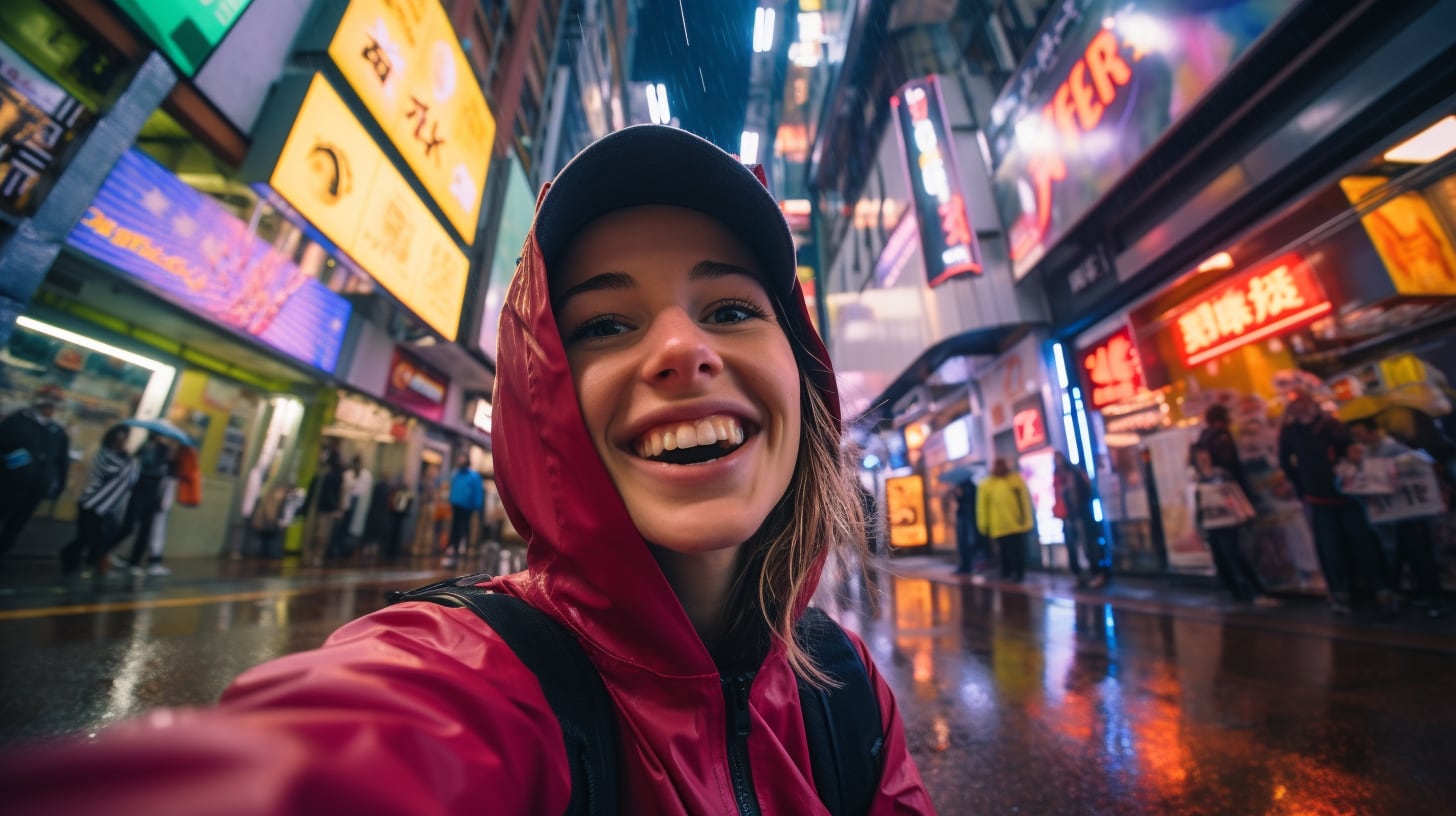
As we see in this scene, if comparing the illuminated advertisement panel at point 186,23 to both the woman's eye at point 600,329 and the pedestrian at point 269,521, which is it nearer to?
the pedestrian at point 269,521

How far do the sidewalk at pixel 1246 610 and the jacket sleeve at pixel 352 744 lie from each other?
192cm

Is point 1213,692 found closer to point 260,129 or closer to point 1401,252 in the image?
point 1401,252

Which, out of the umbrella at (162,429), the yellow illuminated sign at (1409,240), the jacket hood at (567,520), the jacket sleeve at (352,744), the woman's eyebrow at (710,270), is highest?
the yellow illuminated sign at (1409,240)

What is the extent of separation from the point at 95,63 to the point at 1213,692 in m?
10.0

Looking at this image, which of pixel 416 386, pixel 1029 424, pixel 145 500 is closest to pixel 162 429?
pixel 145 500

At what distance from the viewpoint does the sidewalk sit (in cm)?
359

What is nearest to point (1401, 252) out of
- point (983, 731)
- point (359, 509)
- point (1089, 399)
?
point (1089, 399)

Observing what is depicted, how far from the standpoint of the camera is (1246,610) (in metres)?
5.00

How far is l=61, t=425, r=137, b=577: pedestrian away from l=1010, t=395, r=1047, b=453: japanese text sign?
12388 millimetres

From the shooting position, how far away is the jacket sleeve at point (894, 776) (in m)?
1.10

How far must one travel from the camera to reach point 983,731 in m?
2.22

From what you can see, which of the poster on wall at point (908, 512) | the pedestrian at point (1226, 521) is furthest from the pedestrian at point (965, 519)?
the poster on wall at point (908, 512)

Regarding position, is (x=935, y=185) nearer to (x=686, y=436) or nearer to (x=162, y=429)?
(x=686, y=436)

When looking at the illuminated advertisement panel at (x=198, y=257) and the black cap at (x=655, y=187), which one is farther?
the illuminated advertisement panel at (x=198, y=257)
